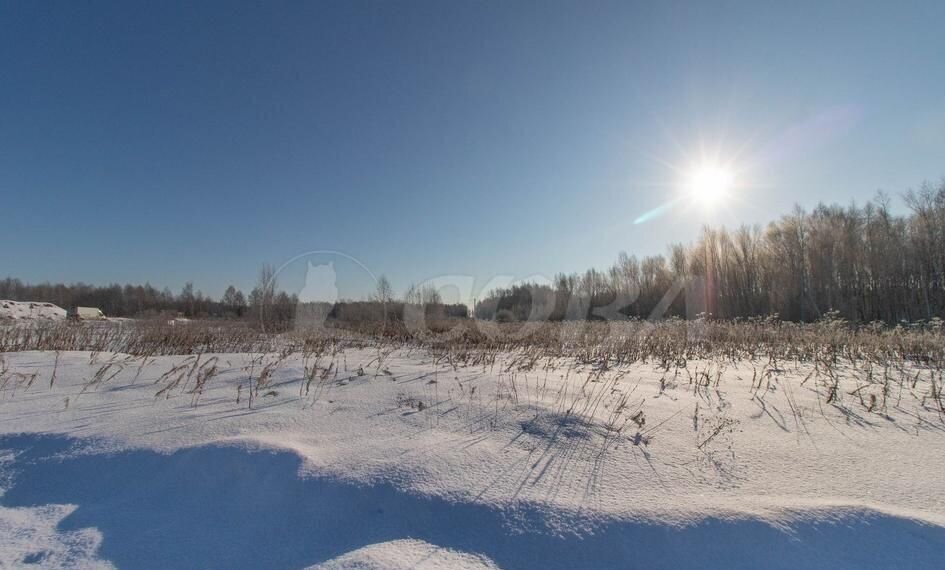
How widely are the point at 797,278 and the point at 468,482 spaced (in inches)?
1322

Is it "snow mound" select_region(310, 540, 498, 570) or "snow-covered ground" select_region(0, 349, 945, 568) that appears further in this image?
"snow-covered ground" select_region(0, 349, 945, 568)

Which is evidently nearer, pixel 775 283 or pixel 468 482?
pixel 468 482

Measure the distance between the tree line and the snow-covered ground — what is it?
1604cm

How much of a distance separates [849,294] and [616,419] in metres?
32.6

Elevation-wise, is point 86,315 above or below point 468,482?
above

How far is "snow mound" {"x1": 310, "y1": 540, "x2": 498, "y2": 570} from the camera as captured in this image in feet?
3.70

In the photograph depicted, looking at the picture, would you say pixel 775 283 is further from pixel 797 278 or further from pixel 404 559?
pixel 404 559

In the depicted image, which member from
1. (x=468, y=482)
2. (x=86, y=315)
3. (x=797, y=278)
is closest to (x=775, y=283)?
(x=797, y=278)

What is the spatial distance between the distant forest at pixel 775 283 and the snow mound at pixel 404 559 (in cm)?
1503

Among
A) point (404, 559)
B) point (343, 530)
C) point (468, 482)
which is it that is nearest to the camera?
point (404, 559)

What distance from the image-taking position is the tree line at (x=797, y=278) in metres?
21.9

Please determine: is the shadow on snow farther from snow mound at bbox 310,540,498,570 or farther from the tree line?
the tree line

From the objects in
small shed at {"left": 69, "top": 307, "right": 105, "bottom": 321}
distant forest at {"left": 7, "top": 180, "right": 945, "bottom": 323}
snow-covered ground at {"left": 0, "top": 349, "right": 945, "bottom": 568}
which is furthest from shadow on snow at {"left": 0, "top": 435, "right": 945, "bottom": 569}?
small shed at {"left": 69, "top": 307, "right": 105, "bottom": 321}

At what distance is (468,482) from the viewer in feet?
5.26
